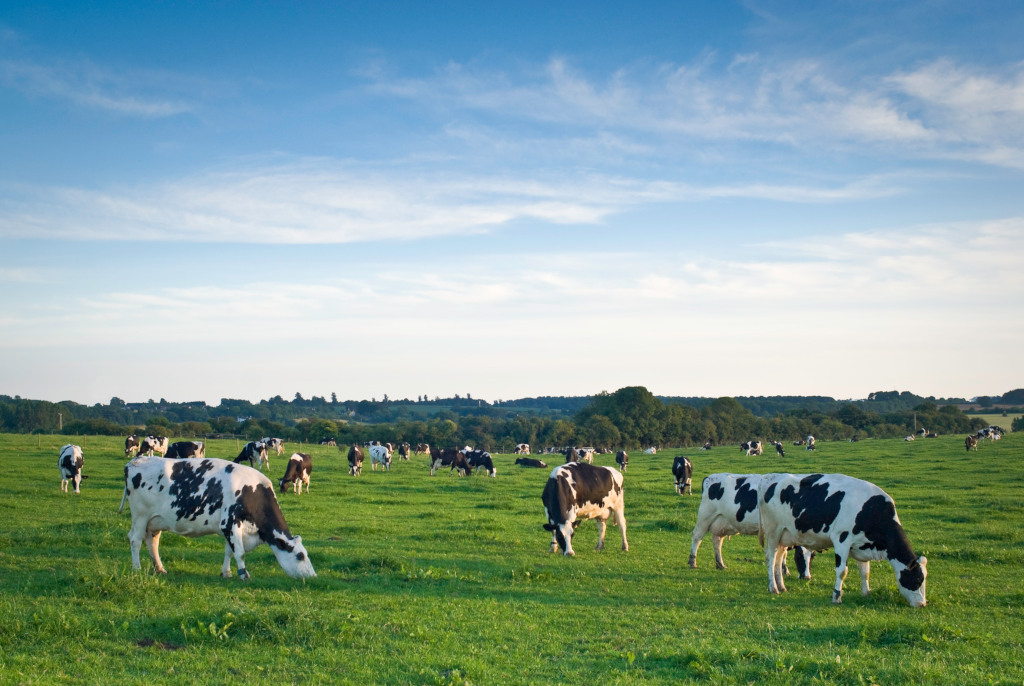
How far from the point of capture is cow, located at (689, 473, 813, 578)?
642 inches

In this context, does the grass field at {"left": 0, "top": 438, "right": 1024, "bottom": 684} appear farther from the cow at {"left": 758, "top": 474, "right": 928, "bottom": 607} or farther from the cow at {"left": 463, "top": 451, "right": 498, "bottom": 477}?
the cow at {"left": 463, "top": 451, "right": 498, "bottom": 477}

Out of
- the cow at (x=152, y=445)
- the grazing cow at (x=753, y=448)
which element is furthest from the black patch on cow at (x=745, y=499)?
the grazing cow at (x=753, y=448)

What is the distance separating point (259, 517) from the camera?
45.9ft

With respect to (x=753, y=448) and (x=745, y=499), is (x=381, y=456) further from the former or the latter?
(x=745, y=499)

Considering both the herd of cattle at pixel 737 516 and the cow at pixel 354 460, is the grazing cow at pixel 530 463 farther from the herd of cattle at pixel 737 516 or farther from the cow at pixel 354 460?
the herd of cattle at pixel 737 516

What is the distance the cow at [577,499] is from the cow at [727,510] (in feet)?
8.40

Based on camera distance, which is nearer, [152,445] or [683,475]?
[683,475]

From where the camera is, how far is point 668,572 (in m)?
15.9

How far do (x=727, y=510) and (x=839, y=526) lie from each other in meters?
3.33

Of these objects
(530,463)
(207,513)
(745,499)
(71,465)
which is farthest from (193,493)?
(530,463)

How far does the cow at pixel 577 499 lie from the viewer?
18.1m

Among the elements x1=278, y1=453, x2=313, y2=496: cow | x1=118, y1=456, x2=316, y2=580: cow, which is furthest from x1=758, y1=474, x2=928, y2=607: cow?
x1=278, y1=453, x2=313, y2=496: cow

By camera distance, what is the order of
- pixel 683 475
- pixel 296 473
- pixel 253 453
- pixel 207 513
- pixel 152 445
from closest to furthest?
pixel 207 513 < pixel 296 473 < pixel 683 475 < pixel 253 453 < pixel 152 445

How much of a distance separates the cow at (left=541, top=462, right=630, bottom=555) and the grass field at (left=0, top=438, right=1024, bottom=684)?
84 cm
